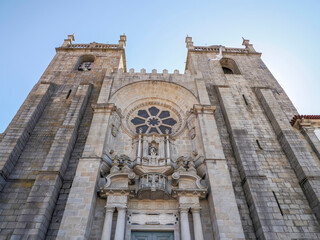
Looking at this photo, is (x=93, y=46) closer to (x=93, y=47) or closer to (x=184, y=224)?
(x=93, y=47)

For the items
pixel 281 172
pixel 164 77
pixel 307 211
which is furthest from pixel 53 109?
pixel 307 211

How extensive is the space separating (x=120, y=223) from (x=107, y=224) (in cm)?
47

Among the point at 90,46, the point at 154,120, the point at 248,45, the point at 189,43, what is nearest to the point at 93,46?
the point at 90,46

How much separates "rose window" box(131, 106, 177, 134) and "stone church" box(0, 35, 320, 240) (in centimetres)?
7

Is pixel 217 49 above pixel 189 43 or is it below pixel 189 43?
below

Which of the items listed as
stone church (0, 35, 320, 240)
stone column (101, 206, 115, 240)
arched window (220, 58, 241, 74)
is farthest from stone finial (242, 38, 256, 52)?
stone column (101, 206, 115, 240)

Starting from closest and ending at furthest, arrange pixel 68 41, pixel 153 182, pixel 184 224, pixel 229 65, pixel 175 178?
pixel 184 224
pixel 153 182
pixel 175 178
pixel 229 65
pixel 68 41

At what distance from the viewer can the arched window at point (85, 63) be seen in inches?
763

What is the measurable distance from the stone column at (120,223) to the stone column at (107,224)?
0.26 metres

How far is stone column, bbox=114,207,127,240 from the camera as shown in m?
8.25

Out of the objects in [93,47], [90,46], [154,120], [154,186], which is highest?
[90,46]

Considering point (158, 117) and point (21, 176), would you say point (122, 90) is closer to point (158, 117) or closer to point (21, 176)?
point (158, 117)

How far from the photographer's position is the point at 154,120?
1464 centimetres

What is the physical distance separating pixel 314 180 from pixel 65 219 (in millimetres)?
10161
